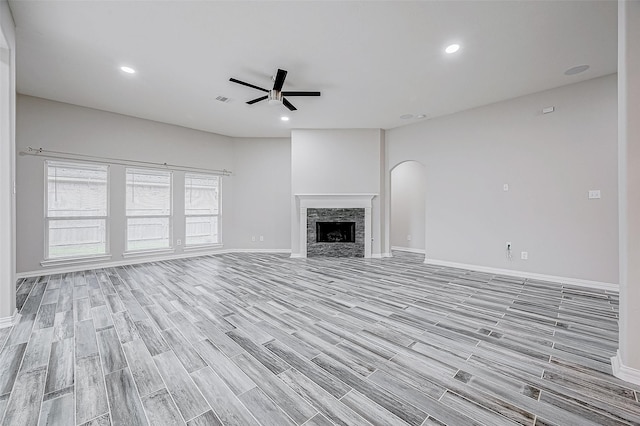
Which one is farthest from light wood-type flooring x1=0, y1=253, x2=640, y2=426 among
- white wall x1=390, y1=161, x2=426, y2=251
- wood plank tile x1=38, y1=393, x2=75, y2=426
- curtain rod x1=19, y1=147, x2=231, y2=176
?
white wall x1=390, y1=161, x2=426, y2=251

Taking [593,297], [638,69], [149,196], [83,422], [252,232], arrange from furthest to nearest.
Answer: [252,232] < [149,196] < [593,297] < [638,69] < [83,422]

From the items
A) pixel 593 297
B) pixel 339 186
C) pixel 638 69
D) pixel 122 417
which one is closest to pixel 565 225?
pixel 593 297

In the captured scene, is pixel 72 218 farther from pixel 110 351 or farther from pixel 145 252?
pixel 110 351

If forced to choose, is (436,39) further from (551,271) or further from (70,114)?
(70,114)

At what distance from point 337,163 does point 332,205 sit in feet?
3.29

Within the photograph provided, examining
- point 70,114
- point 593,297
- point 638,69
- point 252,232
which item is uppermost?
point 70,114

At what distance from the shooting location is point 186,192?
20.3ft

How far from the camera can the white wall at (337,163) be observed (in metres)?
6.07

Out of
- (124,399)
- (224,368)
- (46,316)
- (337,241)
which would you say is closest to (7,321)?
(46,316)

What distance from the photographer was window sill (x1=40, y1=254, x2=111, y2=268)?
439cm

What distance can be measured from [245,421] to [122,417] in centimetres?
66

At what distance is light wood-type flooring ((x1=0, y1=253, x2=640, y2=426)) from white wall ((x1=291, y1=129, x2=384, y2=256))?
2951 mm

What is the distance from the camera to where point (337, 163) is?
240 inches

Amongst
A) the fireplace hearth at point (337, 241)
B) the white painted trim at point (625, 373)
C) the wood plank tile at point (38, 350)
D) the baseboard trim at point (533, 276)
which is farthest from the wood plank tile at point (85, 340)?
the baseboard trim at point (533, 276)
